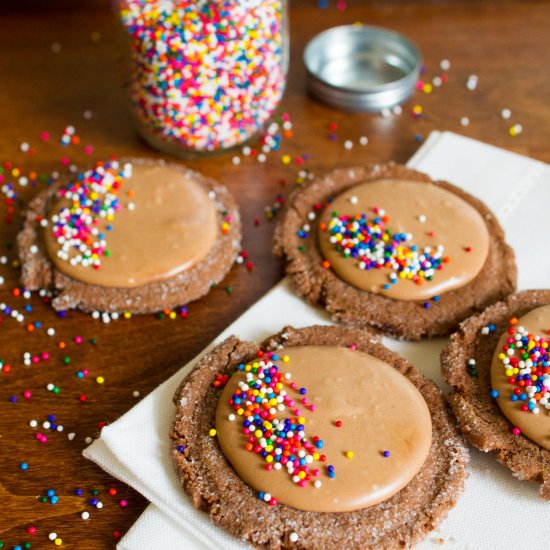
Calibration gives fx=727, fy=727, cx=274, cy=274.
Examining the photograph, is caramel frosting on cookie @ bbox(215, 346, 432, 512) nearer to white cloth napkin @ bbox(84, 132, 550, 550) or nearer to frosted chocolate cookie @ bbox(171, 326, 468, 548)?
frosted chocolate cookie @ bbox(171, 326, 468, 548)

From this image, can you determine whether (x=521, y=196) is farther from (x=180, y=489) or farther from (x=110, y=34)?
(x=110, y=34)

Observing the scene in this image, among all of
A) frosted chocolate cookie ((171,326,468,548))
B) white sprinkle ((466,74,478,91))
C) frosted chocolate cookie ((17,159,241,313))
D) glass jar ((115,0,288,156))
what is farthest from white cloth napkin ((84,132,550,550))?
white sprinkle ((466,74,478,91))

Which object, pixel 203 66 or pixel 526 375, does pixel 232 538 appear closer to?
pixel 526 375

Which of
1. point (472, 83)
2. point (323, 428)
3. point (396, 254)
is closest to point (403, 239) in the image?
point (396, 254)

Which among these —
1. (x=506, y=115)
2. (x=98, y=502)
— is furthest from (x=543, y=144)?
(x=98, y=502)

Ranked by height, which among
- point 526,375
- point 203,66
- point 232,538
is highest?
point 203,66
